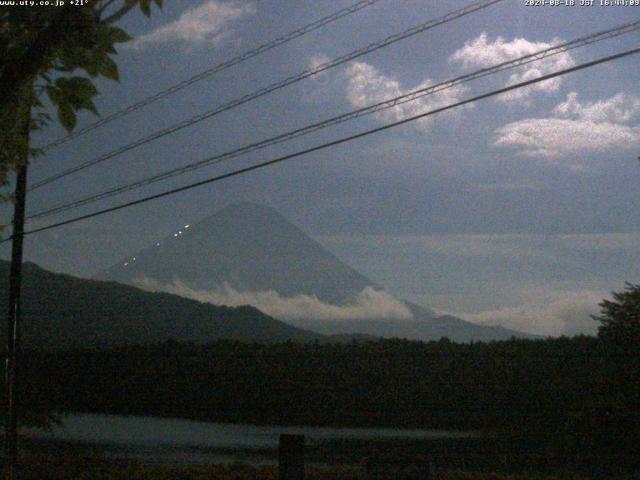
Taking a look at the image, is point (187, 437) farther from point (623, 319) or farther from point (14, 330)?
point (623, 319)

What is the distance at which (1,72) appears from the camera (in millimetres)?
4867

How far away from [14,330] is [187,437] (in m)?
9.97

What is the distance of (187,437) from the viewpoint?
24.2m

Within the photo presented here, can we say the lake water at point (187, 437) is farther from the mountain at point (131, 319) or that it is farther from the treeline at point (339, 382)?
the mountain at point (131, 319)

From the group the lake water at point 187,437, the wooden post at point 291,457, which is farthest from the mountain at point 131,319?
the wooden post at point 291,457

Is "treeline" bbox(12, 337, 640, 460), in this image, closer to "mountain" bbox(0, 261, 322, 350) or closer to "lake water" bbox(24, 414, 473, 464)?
"lake water" bbox(24, 414, 473, 464)

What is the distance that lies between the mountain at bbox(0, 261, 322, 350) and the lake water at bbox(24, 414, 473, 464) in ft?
129

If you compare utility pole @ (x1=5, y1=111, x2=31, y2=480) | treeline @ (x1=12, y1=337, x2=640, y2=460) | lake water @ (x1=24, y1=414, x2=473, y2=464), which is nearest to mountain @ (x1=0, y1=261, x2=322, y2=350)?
treeline @ (x1=12, y1=337, x2=640, y2=460)

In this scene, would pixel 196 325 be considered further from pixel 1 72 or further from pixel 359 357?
pixel 1 72

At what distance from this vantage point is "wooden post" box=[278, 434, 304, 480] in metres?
8.55

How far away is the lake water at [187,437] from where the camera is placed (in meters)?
18.8

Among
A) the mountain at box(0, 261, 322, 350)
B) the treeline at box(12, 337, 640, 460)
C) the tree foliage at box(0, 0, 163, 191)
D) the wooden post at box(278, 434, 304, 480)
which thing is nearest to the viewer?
the tree foliage at box(0, 0, 163, 191)

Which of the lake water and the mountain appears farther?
the mountain

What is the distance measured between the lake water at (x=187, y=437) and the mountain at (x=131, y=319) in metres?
39.3
